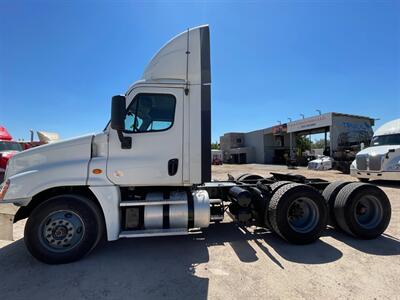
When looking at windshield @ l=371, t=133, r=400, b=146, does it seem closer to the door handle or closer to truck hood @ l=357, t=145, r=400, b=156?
truck hood @ l=357, t=145, r=400, b=156

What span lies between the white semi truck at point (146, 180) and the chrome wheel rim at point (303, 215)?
0.02 metres

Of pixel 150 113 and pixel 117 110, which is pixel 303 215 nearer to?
pixel 150 113

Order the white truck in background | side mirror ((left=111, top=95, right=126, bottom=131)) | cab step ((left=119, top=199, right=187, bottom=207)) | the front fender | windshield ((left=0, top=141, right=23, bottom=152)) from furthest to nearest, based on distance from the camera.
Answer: windshield ((left=0, top=141, right=23, bottom=152)) < the white truck in background < cab step ((left=119, top=199, right=187, bottom=207)) < the front fender < side mirror ((left=111, top=95, right=126, bottom=131))

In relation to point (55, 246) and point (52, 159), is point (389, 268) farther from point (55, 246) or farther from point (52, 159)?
point (52, 159)

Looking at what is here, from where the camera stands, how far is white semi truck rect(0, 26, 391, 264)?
3791 mm

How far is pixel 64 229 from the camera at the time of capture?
3820 mm

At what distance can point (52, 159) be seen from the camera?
13.0 ft

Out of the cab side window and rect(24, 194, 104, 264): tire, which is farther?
the cab side window

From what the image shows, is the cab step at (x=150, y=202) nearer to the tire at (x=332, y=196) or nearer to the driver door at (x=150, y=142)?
the driver door at (x=150, y=142)

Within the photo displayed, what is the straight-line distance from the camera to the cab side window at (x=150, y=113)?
13.5 feet

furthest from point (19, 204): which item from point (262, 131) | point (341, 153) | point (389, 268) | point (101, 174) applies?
point (262, 131)

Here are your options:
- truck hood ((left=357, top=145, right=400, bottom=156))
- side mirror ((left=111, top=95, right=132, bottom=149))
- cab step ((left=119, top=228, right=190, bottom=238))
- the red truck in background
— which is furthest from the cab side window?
truck hood ((left=357, top=145, right=400, bottom=156))

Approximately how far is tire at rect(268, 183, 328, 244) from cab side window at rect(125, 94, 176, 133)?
2490 millimetres

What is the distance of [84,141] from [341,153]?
25.6 m
